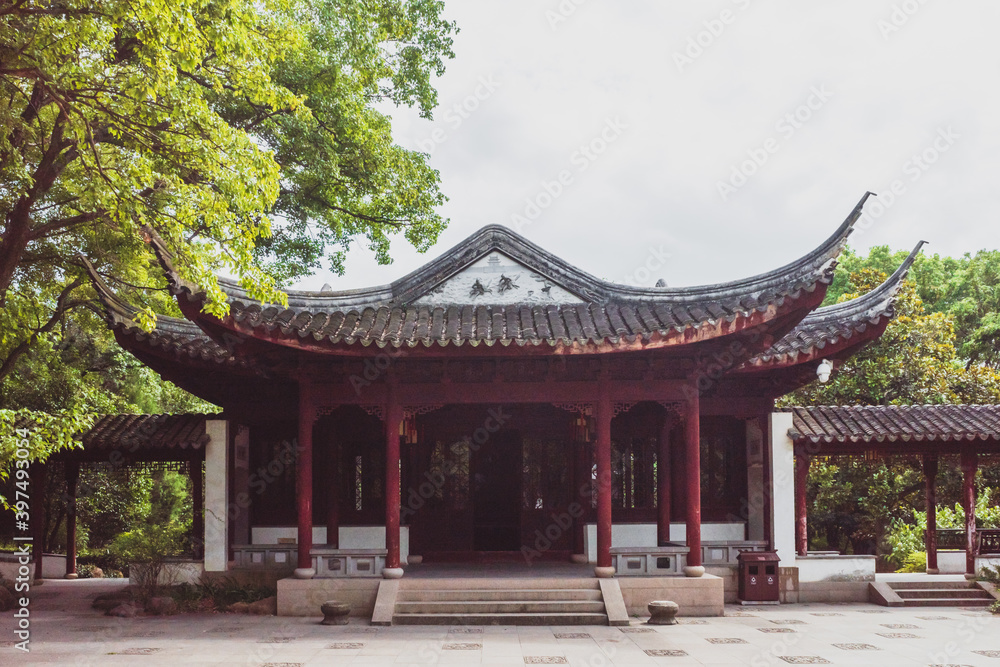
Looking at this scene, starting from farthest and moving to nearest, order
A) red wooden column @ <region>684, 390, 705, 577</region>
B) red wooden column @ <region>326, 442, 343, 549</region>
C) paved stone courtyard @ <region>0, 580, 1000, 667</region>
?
1. red wooden column @ <region>326, 442, 343, 549</region>
2. red wooden column @ <region>684, 390, 705, 577</region>
3. paved stone courtyard @ <region>0, 580, 1000, 667</region>

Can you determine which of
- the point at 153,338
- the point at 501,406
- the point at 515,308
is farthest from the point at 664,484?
the point at 153,338

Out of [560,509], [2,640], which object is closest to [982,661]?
[560,509]

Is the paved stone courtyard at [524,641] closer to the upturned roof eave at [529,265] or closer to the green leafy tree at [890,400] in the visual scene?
the upturned roof eave at [529,265]

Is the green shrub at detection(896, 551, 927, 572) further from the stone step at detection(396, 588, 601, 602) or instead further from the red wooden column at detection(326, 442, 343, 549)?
the red wooden column at detection(326, 442, 343, 549)

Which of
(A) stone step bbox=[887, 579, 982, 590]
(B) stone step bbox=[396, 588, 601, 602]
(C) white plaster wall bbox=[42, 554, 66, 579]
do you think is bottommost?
(C) white plaster wall bbox=[42, 554, 66, 579]

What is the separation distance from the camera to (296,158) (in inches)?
653

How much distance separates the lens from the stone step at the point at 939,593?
12.0 m

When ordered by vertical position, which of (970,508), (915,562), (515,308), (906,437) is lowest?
(915,562)

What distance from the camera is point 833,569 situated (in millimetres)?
12289

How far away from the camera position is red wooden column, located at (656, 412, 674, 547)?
1310 cm

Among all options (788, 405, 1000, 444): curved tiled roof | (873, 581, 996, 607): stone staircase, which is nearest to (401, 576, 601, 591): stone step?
(788, 405, 1000, 444): curved tiled roof

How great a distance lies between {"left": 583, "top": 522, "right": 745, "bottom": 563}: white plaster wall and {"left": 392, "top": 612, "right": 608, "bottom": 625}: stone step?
311 centimetres

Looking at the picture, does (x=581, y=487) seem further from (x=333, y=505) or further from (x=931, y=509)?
(x=931, y=509)

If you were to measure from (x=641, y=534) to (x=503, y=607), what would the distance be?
3.72 metres
